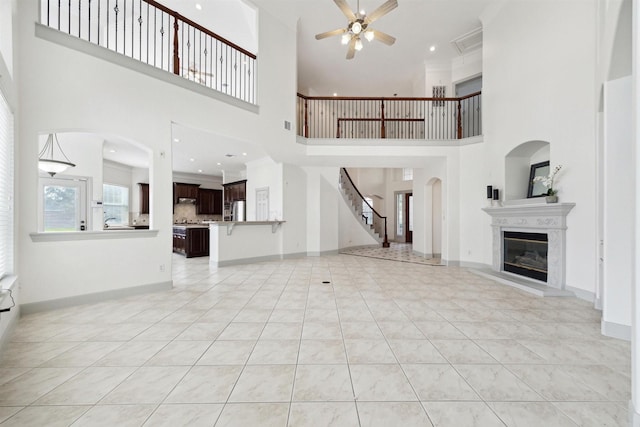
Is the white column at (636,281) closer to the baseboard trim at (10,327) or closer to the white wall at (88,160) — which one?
the baseboard trim at (10,327)

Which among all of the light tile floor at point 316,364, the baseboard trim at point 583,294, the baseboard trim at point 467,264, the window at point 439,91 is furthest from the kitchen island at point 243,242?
the window at point 439,91

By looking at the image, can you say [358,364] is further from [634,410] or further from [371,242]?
[371,242]

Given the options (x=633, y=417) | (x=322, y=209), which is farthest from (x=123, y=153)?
(x=633, y=417)

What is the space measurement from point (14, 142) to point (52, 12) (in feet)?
18.9

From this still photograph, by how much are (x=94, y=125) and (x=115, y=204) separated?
6732 millimetres

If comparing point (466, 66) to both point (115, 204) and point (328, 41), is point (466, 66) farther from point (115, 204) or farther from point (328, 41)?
point (115, 204)

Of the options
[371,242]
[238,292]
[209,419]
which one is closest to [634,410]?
[209,419]

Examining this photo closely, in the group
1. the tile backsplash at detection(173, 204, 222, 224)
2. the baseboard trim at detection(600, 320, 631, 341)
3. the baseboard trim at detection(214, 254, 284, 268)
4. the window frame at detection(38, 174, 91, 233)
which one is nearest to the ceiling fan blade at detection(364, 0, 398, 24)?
the baseboard trim at detection(600, 320, 631, 341)

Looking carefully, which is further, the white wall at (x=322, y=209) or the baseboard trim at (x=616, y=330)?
the white wall at (x=322, y=209)

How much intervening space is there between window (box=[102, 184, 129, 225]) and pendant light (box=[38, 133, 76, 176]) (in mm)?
3286

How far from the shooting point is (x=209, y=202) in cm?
1148

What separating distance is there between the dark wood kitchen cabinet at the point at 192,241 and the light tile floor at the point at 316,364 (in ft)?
14.3

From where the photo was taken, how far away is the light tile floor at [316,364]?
1642 millimetres

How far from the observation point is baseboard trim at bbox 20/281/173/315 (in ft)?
10.8
